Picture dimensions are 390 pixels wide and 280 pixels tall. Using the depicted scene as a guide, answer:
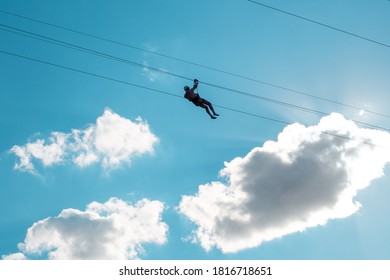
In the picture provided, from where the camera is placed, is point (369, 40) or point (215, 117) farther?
point (215, 117)

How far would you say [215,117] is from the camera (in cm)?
2273

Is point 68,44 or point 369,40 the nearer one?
point 68,44
